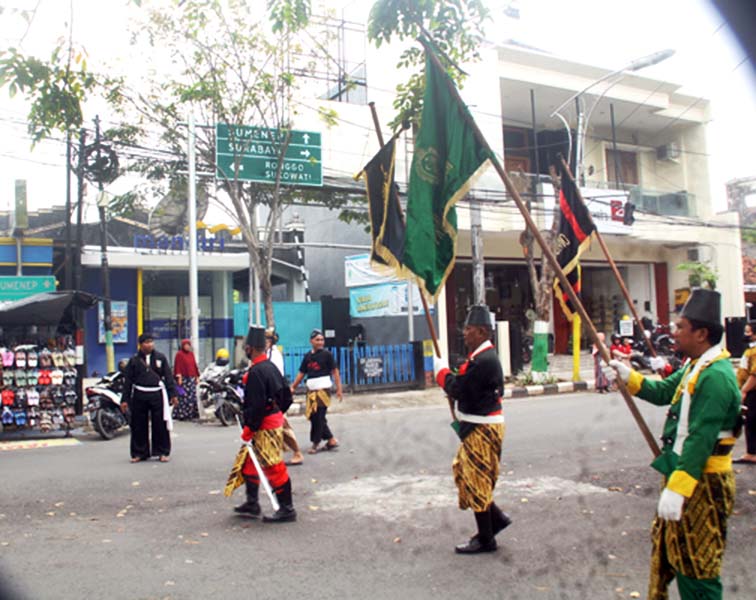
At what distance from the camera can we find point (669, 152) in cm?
2880

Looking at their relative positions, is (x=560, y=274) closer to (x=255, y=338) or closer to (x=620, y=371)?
(x=620, y=371)

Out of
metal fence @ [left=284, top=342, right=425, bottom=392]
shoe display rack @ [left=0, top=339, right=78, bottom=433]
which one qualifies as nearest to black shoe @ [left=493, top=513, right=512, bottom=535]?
shoe display rack @ [left=0, top=339, right=78, bottom=433]

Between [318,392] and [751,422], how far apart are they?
5443 millimetres

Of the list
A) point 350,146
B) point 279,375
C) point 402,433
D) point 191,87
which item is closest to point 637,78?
point 350,146

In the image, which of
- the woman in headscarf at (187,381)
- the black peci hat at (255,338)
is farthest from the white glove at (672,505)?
the woman in headscarf at (187,381)

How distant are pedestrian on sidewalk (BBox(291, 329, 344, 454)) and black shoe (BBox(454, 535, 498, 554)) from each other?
4.81 metres

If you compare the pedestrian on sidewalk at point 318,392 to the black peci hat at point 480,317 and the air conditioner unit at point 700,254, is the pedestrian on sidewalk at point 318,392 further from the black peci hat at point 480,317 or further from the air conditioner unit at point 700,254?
the air conditioner unit at point 700,254

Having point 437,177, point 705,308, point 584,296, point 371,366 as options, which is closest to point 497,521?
point 705,308

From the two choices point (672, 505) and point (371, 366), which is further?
point (371, 366)

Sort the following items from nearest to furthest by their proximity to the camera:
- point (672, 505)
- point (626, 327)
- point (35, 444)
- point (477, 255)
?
point (672, 505)
point (35, 444)
point (477, 255)
point (626, 327)

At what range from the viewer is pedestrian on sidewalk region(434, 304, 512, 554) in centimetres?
534

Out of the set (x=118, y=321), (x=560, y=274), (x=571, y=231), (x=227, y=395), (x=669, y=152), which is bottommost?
(x=227, y=395)

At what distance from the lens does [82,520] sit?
21.4 ft

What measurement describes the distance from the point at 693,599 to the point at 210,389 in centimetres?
1209
